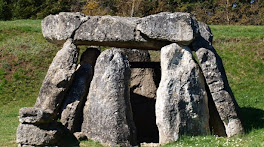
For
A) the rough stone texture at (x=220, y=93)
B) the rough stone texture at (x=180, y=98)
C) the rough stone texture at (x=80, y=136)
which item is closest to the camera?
the rough stone texture at (x=180, y=98)

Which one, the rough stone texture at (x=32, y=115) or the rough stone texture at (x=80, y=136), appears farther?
the rough stone texture at (x=80, y=136)

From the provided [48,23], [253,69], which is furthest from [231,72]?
[48,23]

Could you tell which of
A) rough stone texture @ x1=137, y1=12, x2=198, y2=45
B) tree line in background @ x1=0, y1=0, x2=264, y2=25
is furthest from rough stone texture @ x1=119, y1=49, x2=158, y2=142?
tree line in background @ x1=0, y1=0, x2=264, y2=25

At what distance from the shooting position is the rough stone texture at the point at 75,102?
41.8 feet

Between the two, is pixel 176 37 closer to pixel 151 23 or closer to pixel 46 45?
pixel 151 23

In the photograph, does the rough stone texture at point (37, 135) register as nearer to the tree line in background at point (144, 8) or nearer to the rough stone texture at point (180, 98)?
the rough stone texture at point (180, 98)

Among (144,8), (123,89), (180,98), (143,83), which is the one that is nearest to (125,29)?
(123,89)

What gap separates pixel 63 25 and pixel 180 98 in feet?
14.7

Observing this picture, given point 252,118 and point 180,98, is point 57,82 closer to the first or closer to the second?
point 180,98

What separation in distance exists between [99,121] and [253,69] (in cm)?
1302

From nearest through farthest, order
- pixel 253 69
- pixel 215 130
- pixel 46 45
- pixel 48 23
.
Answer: pixel 215 130, pixel 48 23, pixel 253 69, pixel 46 45

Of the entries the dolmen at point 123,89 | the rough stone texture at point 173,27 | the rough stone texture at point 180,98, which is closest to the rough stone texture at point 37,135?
the dolmen at point 123,89

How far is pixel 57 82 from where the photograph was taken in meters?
12.6

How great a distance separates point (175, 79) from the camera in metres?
11.9
